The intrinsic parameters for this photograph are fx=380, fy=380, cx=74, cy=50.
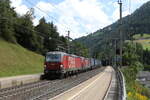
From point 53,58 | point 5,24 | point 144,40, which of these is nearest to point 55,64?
point 53,58

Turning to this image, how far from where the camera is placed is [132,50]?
246 feet

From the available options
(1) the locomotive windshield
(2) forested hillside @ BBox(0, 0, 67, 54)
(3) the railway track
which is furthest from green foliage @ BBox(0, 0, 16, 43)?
(3) the railway track

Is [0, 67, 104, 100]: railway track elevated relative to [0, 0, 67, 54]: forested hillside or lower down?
lower down

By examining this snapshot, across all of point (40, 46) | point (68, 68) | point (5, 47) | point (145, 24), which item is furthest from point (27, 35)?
point (145, 24)

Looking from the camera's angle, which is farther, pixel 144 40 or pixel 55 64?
pixel 144 40

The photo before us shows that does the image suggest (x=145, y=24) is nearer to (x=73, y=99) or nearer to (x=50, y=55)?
(x=50, y=55)

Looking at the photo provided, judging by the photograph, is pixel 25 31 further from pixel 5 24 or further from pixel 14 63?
pixel 14 63

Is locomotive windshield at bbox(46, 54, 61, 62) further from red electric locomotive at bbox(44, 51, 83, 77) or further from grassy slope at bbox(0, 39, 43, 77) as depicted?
grassy slope at bbox(0, 39, 43, 77)

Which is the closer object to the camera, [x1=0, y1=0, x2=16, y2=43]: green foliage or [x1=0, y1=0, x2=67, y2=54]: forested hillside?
[x1=0, y1=0, x2=16, y2=43]: green foliage

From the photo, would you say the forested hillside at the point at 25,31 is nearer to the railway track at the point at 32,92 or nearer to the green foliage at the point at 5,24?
the green foliage at the point at 5,24

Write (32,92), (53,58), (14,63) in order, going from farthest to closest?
(14,63)
(53,58)
(32,92)

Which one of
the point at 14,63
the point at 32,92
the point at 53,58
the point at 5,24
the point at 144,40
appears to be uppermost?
the point at 144,40

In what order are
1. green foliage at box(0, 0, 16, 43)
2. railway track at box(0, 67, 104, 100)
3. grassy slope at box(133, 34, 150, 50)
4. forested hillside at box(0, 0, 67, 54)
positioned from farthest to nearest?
1. grassy slope at box(133, 34, 150, 50)
2. forested hillside at box(0, 0, 67, 54)
3. green foliage at box(0, 0, 16, 43)
4. railway track at box(0, 67, 104, 100)

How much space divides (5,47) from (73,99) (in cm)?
4948
